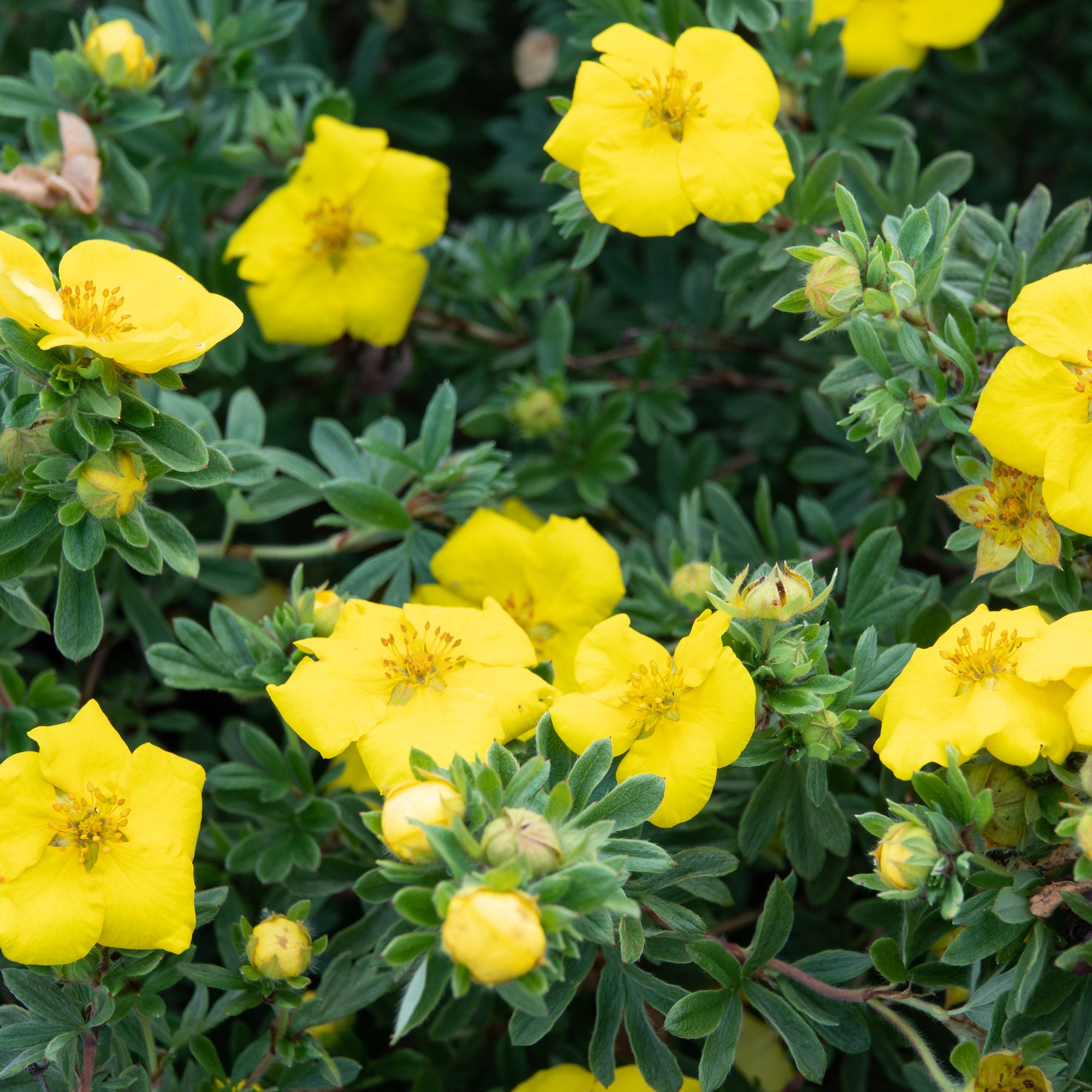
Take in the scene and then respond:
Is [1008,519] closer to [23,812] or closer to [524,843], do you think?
[524,843]

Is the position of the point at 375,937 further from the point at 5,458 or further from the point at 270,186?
the point at 270,186

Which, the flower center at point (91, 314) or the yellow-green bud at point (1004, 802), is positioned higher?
the flower center at point (91, 314)

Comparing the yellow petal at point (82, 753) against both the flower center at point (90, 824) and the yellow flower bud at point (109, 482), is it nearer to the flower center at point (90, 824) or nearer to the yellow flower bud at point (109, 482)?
the flower center at point (90, 824)

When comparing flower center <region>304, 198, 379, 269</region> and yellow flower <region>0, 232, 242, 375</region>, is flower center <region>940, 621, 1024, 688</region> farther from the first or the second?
flower center <region>304, 198, 379, 269</region>

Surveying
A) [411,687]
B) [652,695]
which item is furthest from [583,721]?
[411,687]

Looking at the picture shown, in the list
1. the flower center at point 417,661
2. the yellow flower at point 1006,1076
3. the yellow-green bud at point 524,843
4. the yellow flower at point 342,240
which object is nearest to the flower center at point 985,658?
the yellow flower at point 1006,1076

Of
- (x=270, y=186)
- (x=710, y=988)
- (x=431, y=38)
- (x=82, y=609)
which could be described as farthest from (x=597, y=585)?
(x=431, y=38)

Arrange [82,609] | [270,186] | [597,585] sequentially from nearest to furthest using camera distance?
1. [82,609]
2. [597,585]
3. [270,186]
